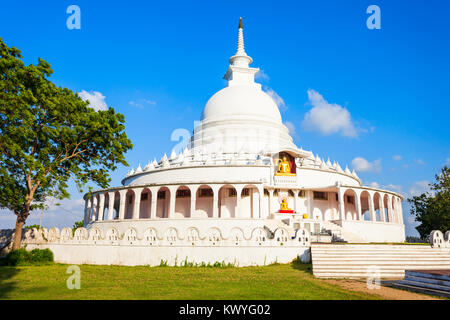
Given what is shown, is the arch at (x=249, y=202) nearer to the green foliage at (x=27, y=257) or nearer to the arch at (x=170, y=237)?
the arch at (x=170, y=237)

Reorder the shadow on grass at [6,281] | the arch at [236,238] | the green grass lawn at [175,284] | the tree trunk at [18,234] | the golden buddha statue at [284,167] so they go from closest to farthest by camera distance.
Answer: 1. the green grass lawn at [175,284]
2. the shadow on grass at [6,281]
3. the arch at [236,238]
4. the tree trunk at [18,234]
5. the golden buddha statue at [284,167]

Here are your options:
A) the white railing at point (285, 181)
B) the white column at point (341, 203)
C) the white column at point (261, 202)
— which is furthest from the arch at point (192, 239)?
the white column at point (341, 203)

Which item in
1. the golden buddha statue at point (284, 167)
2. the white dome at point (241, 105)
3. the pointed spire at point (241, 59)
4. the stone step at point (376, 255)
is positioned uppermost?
the pointed spire at point (241, 59)

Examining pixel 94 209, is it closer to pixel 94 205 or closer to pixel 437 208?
pixel 94 205

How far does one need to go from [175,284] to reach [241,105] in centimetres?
3028

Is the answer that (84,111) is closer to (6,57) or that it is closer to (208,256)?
(6,57)

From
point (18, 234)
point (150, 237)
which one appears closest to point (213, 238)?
point (150, 237)

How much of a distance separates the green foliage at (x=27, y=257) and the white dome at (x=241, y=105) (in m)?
24.2

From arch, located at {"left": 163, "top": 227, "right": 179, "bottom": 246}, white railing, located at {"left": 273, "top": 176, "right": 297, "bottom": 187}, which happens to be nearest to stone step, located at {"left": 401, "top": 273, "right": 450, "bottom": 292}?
arch, located at {"left": 163, "top": 227, "right": 179, "bottom": 246}

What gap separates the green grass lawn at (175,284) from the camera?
10.2 metres

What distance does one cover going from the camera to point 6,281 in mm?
13523

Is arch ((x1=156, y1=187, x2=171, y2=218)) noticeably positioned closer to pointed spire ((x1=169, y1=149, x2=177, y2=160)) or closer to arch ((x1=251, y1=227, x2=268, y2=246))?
pointed spire ((x1=169, y1=149, x2=177, y2=160))

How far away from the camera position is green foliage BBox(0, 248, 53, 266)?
60.6ft
